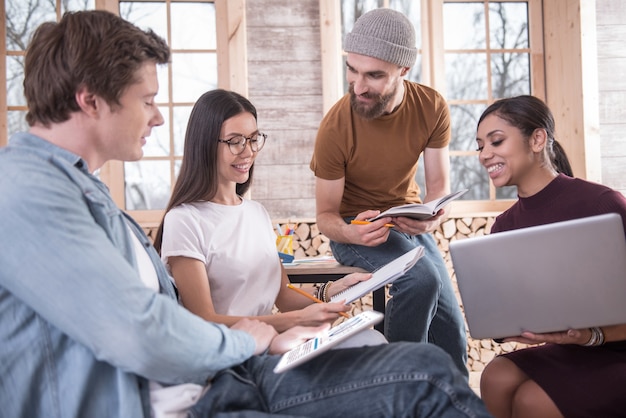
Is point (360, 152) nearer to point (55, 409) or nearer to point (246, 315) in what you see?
point (246, 315)

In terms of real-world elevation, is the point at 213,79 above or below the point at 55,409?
above

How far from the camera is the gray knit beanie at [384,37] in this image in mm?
2383

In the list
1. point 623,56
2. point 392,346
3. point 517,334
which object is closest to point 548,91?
point 623,56

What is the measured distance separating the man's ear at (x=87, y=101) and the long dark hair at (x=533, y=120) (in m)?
1.39

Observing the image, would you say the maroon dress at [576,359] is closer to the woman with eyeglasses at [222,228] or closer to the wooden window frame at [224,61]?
the woman with eyeglasses at [222,228]

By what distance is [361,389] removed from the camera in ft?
3.67

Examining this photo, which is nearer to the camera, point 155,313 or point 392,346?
point 155,313

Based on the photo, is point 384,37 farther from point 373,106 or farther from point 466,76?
point 466,76

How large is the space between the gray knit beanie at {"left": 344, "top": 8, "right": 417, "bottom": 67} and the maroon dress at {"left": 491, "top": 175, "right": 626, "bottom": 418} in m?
0.82

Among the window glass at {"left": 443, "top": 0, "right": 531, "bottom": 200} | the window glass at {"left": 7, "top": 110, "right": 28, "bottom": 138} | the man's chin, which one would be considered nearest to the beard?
the man's chin

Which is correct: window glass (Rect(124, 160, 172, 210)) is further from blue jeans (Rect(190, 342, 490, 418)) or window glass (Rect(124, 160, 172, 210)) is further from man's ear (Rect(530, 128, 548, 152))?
blue jeans (Rect(190, 342, 490, 418))

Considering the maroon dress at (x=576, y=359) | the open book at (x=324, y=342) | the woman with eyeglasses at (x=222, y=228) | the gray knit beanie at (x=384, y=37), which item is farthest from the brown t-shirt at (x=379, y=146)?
the open book at (x=324, y=342)

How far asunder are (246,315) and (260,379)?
0.57 metres

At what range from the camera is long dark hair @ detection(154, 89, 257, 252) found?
184cm
